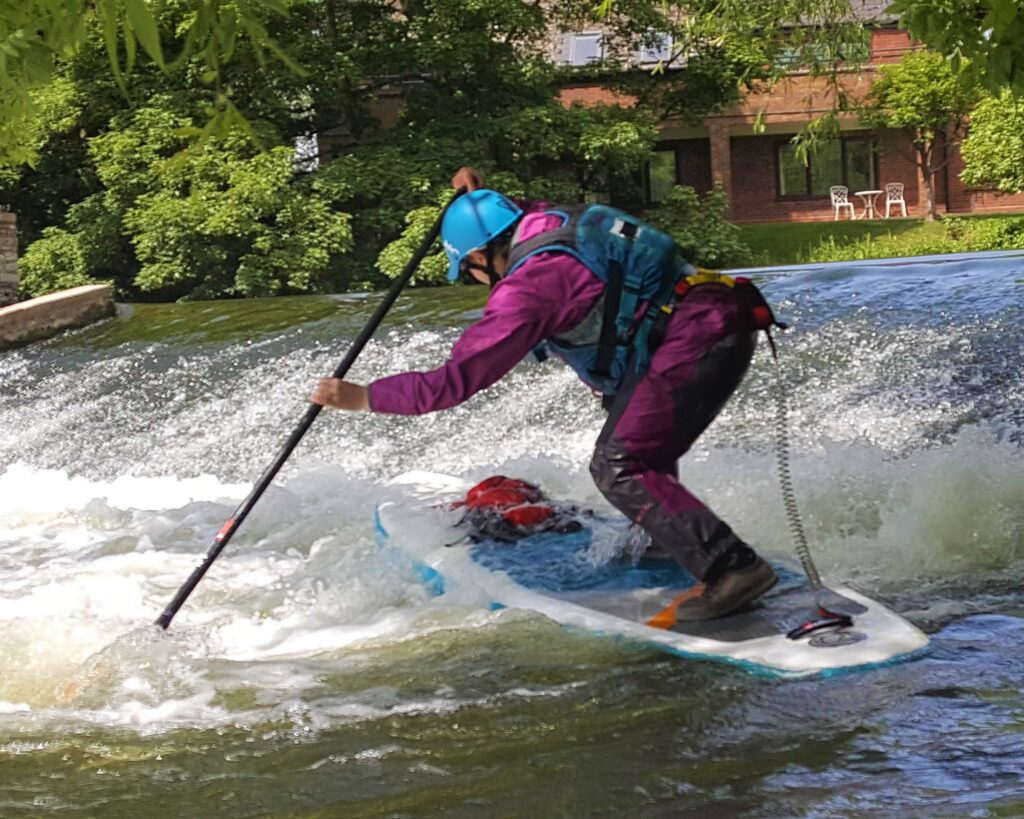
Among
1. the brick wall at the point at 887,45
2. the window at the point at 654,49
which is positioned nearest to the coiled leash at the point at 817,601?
the window at the point at 654,49

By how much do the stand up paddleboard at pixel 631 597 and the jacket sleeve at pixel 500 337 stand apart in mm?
Result: 1053

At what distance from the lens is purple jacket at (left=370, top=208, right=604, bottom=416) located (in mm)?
4191

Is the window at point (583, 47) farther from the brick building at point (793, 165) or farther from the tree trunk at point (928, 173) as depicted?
the tree trunk at point (928, 173)

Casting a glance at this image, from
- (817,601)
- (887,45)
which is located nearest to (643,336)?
(817,601)

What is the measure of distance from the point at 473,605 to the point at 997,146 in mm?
21984

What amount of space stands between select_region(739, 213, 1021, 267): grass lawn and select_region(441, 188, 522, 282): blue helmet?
17.8 metres

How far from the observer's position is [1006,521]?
19.6ft

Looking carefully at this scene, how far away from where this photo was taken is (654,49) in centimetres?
2292

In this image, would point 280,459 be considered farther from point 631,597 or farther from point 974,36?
point 974,36

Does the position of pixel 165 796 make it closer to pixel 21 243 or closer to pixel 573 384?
pixel 573 384

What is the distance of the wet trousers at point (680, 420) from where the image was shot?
4.51m

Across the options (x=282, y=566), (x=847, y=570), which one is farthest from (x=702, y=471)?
(x=282, y=566)

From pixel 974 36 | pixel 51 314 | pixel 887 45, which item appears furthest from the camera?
pixel 887 45

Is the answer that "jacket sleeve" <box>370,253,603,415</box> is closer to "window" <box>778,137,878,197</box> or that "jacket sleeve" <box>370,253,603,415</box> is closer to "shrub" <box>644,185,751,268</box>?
"shrub" <box>644,185,751,268</box>
